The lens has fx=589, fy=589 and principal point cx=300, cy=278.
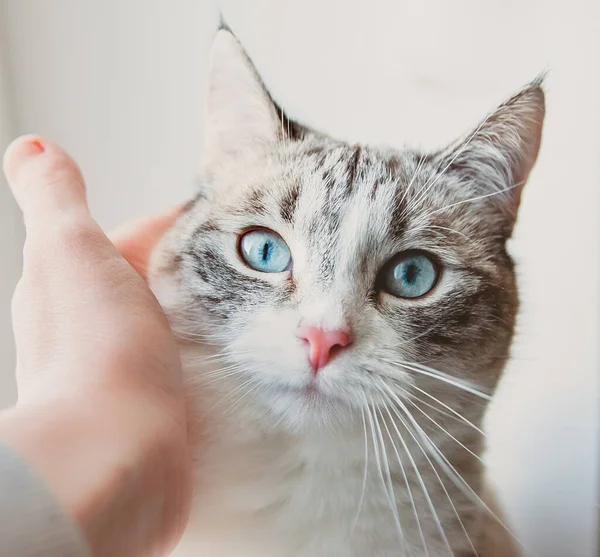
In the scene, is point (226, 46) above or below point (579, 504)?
above

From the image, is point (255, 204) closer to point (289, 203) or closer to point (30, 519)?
point (289, 203)

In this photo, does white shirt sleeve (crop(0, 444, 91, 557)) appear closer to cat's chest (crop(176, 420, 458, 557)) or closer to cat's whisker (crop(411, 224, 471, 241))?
cat's chest (crop(176, 420, 458, 557))

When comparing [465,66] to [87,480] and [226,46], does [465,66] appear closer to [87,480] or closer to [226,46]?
[226,46]

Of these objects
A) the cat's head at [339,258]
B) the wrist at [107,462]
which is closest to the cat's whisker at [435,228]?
the cat's head at [339,258]

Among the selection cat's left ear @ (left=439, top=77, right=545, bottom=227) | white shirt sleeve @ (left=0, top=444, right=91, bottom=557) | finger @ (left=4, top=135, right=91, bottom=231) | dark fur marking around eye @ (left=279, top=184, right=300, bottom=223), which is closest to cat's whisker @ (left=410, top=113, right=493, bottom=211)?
cat's left ear @ (left=439, top=77, right=545, bottom=227)

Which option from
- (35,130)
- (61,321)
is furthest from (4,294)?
(61,321)

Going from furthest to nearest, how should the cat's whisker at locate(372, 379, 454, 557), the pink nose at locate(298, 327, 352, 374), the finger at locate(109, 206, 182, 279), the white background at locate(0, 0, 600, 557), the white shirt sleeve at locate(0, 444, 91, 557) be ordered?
the white background at locate(0, 0, 600, 557) < the finger at locate(109, 206, 182, 279) < the cat's whisker at locate(372, 379, 454, 557) < the pink nose at locate(298, 327, 352, 374) < the white shirt sleeve at locate(0, 444, 91, 557)
